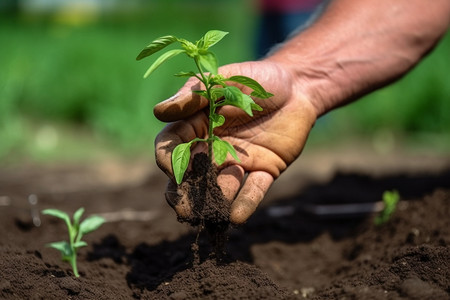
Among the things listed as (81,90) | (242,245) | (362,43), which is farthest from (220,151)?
(81,90)

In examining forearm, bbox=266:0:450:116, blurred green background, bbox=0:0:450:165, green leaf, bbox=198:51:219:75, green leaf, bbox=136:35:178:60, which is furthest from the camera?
blurred green background, bbox=0:0:450:165

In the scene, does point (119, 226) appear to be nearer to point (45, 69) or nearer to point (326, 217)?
point (326, 217)

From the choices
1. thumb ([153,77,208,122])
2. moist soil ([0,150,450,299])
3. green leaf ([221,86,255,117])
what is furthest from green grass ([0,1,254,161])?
green leaf ([221,86,255,117])

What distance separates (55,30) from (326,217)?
6.26 meters

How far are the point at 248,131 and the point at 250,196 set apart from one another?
12.1 inches

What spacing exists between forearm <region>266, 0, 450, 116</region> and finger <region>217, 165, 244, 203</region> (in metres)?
0.56

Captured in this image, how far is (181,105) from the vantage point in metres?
1.96

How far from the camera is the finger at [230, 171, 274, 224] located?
1996 millimetres

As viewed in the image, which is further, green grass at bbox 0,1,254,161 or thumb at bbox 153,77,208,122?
green grass at bbox 0,1,254,161

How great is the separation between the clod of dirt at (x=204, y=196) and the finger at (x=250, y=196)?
32 mm

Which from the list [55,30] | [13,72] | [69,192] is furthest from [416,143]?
[55,30]

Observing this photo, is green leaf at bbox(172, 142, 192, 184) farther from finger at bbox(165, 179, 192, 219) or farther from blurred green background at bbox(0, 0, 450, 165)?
blurred green background at bbox(0, 0, 450, 165)

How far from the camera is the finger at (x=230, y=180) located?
207 centimetres

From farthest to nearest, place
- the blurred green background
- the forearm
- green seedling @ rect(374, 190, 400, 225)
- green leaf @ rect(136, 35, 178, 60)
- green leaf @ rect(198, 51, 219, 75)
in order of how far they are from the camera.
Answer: the blurred green background
green seedling @ rect(374, 190, 400, 225)
the forearm
green leaf @ rect(136, 35, 178, 60)
green leaf @ rect(198, 51, 219, 75)
